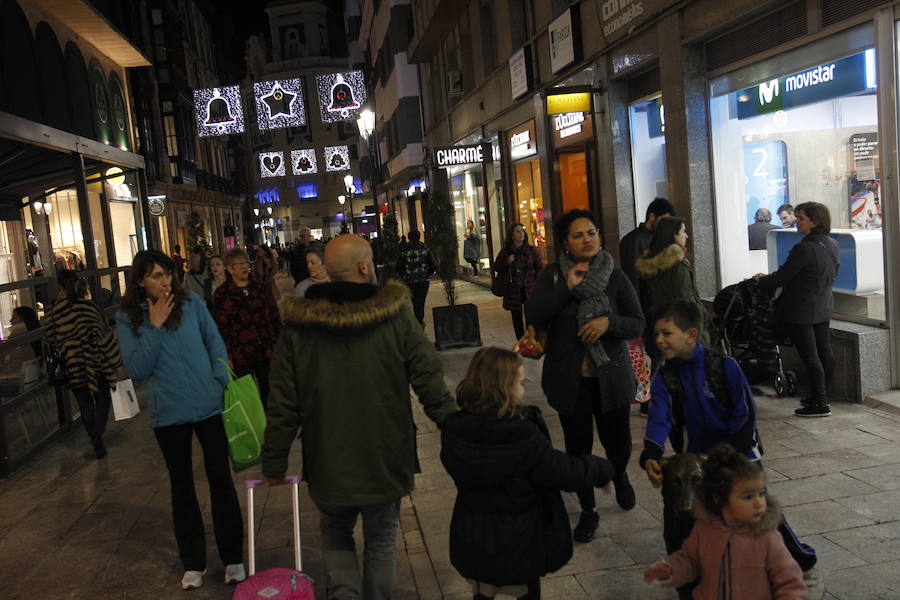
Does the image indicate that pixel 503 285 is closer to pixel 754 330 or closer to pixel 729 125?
pixel 729 125

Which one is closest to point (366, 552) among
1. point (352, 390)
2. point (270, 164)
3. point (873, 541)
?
point (352, 390)

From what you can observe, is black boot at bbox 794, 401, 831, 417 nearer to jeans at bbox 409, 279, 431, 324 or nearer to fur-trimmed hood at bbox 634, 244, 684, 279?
fur-trimmed hood at bbox 634, 244, 684, 279

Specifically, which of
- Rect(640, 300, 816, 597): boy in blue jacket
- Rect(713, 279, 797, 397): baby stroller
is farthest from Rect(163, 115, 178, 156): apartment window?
Rect(640, 300, 816, 597): boy in blue jacket

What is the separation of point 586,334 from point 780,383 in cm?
371

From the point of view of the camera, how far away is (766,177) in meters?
8.95

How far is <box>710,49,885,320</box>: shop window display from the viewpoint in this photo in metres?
7.29

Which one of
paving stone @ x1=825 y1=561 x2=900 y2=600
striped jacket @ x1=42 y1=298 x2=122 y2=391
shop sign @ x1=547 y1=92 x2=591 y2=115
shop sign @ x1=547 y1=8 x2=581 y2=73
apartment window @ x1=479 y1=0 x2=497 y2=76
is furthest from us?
apartment window @ x1=479 y1=0 x2=497 y2=76

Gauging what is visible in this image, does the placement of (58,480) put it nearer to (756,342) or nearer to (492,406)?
(492,406)

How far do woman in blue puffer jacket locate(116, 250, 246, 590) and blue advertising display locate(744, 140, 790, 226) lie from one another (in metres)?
6.41

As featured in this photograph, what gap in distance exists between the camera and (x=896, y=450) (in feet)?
19.0

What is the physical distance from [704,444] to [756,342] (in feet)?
13.9

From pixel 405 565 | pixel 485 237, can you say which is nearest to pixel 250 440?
pixel 405 565

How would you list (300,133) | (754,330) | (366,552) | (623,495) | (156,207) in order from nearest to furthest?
(366,552) → (623,495) → (754,330) → (156,207) → (300,133)

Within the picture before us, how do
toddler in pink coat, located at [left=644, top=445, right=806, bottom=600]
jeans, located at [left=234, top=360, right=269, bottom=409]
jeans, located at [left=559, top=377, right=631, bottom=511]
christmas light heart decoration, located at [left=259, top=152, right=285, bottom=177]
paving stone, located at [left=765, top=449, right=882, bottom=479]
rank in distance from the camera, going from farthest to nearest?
christmas light heart decoration, located at [left=259, top=152, right=285, bottom=177]
jeans, located at [left=234, top=360, right=269, bottom=409]
paving stone, located at [left=765, top=449, right=882, bottom=479]
jeans, located at [left=559, top=377, right=631, bottom=511]
toddler in pink coat, located at [left=644, top=445, right=806, bottom=600]
